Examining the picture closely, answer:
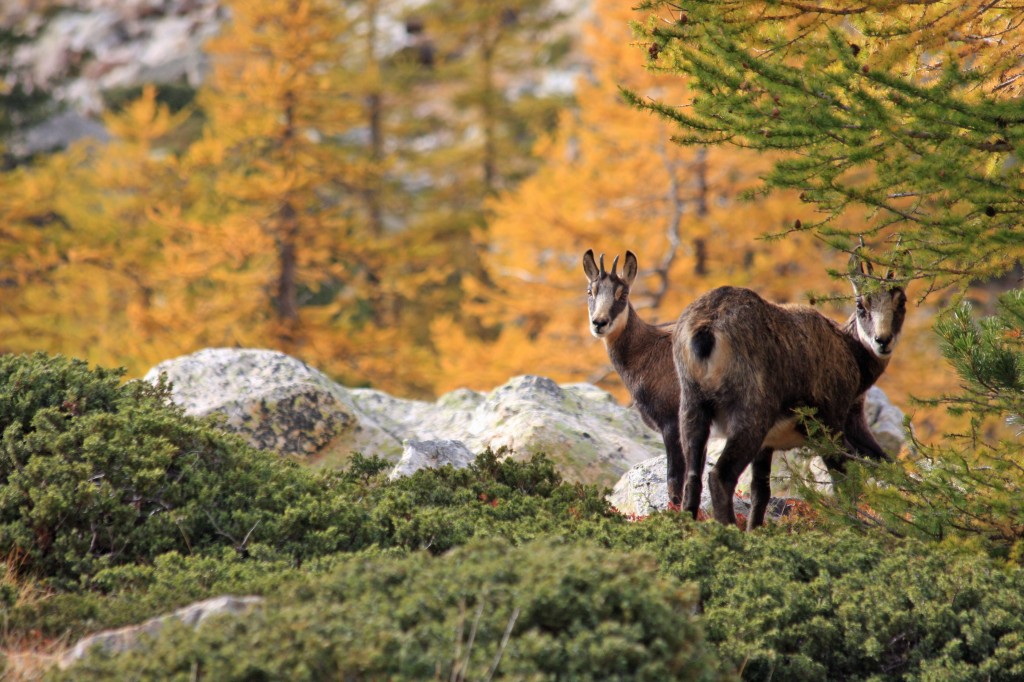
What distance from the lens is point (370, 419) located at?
1065 centimetres

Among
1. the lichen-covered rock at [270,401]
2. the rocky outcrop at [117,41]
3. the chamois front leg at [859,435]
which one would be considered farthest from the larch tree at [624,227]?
the rocky outcrop at [117,41]

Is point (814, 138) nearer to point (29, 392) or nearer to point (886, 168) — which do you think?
point (886, 168)

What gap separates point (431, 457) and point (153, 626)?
375 cm

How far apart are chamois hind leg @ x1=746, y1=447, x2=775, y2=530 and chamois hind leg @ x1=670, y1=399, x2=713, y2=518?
0.70 meters

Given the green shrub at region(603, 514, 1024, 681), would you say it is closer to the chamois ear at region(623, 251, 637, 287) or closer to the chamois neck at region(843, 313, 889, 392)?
the chamois neck at region(843, 313, 889, 392)

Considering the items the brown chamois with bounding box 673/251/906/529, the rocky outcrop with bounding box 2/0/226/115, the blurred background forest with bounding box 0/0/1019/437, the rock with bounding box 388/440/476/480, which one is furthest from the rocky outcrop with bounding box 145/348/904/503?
the rocky outcrop with bounding box 2/0/226/115

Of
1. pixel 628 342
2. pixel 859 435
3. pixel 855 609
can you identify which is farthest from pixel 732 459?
pixel 628 342

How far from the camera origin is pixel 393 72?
125 ft

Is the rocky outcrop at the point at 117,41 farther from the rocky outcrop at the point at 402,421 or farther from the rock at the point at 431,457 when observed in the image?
the rock at the point at 431,457

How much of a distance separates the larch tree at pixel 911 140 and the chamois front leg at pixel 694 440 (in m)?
0.95

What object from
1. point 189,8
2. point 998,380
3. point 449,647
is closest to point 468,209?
point 998,380

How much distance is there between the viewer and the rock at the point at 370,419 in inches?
369

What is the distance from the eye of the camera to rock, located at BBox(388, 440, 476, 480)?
302 inches

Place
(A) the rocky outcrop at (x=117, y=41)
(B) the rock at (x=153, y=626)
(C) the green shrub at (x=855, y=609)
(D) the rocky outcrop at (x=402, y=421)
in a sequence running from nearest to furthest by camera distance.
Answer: (B) the rock at (x=153, y=626) → (C) the green shrub at (x=855, y=609) → (D) the rocky outcrop at (x=402, y=421) → (A) the rocky outcrop at (x=117, y=41)
